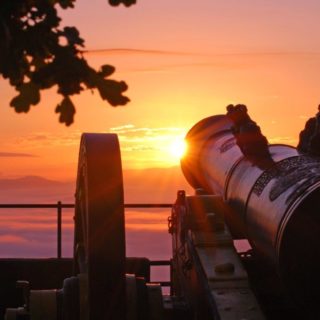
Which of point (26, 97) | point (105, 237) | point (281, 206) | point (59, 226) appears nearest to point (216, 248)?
point (281, 206)

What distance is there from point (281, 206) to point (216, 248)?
0.94m

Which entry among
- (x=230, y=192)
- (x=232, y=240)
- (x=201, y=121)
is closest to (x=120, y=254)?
(x=232, y=240)

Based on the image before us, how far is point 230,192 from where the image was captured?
658 cm

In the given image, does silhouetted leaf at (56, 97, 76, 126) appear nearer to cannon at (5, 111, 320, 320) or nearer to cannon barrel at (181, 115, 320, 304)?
cannon at (5, 111, 320, 320)

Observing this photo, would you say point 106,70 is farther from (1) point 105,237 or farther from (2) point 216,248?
(2) point 216,248

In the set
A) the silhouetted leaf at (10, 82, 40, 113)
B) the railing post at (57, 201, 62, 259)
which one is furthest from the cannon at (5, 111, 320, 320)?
the railing post at (57, 201, 62, 259)

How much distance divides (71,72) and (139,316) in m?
3.17

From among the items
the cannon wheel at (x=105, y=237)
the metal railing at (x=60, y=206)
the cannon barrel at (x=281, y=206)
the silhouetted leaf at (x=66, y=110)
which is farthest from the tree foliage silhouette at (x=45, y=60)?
the metal railing at (x=60, y=206)

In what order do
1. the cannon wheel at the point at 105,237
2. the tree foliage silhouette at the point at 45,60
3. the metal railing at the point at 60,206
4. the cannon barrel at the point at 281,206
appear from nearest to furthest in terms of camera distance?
the tree foliage silhouette at the point at 45,60 < the cannon wheel at the point at 105,237 < the cannon barrel at the point at 281,206 < the metal railing at the point at 60,206

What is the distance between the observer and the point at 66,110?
2459 millimetres

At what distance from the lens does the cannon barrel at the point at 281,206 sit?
5129 mm

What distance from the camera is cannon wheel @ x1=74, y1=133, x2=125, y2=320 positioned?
4941 mm

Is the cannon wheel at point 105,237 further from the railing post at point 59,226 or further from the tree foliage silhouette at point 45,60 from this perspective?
the railing post at point 59,226

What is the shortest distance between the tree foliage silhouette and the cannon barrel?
2.88m
